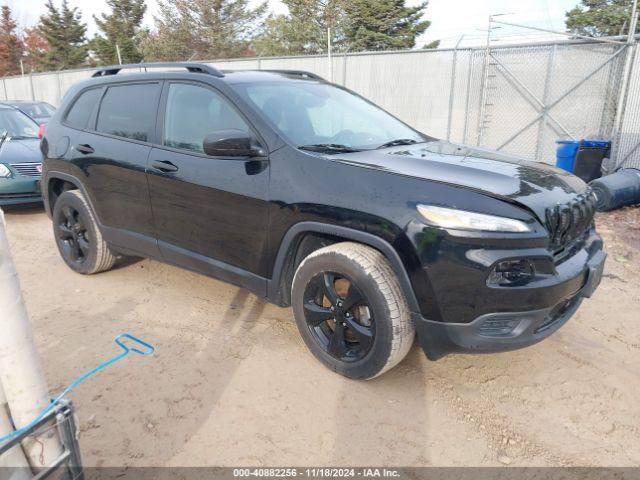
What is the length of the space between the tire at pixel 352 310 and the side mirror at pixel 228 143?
764 mm

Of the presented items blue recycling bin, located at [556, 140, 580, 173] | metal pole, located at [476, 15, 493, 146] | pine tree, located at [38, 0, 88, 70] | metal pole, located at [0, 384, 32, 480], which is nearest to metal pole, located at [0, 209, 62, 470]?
metal pole, located at [0, 384, 32, 480]

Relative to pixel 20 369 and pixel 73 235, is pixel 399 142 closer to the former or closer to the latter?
pixel 20 369

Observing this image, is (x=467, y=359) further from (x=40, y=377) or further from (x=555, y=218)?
(x=40, y=377)

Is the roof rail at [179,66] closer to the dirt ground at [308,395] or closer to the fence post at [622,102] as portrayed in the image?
the dirt ground at [308,395]

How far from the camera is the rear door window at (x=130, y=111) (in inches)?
143

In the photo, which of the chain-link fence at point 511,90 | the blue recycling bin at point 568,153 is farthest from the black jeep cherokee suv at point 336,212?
the chain-link fence at point 511,90

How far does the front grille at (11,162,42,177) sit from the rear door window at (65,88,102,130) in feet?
9.14

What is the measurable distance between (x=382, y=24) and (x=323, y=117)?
28251 mm

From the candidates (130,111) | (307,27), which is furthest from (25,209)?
(307,27)

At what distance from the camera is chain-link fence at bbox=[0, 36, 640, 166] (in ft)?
29.1

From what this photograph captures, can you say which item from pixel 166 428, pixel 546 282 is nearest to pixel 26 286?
pixel 166 428

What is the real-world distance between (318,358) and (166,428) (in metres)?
0.94

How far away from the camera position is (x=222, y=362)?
3.01m

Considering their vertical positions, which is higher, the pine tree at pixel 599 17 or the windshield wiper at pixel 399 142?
the pine tree at pixel 599 17
